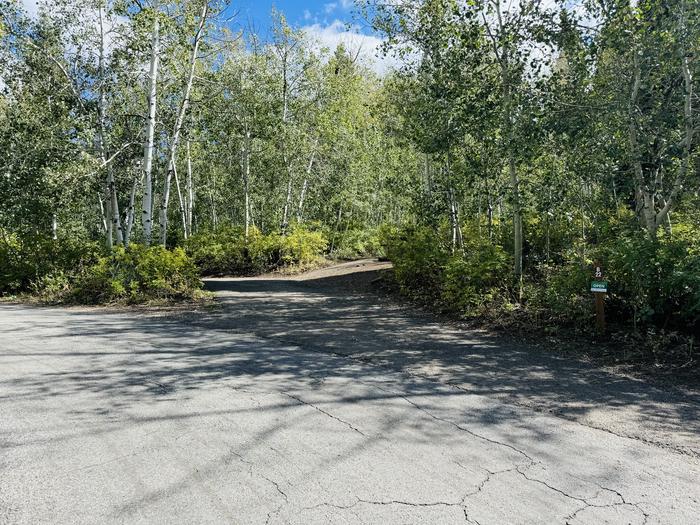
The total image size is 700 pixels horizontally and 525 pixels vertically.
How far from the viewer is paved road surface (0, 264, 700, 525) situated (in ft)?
8.71

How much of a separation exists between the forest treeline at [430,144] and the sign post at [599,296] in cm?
33

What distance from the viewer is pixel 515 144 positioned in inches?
315

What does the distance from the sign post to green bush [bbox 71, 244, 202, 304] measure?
8.98 m

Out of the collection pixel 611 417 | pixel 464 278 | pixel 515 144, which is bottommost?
pixel 611 417

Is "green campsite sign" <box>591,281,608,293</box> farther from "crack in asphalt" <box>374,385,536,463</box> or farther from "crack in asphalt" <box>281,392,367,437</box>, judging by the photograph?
"crack in asphalt" <box>281,392,367,437</box>

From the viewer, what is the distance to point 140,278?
11.8 m

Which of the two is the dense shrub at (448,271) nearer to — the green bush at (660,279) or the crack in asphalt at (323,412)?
the green bush at (660,279)

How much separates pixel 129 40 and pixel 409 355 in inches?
514

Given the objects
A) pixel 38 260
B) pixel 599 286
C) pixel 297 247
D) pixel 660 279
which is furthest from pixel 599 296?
pixel 38 260

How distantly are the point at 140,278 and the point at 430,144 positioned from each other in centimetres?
792

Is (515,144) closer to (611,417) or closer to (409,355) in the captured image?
(409,355)

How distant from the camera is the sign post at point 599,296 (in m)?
6.46

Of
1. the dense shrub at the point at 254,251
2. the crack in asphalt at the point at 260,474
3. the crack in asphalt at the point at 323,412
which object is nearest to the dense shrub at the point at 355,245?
the dense shrub at the point at 254,251

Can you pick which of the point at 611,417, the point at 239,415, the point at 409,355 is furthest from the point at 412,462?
the point at 409,355
